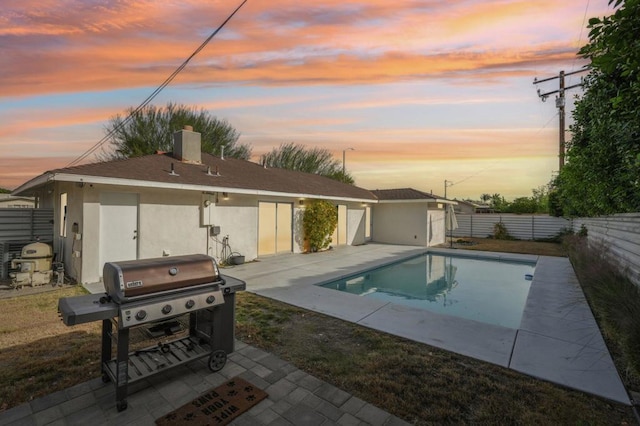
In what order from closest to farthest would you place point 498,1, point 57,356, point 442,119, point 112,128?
point 57,356
point 498,1
point 442,119
point 112,128

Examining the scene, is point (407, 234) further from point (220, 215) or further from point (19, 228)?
point (19, 228)

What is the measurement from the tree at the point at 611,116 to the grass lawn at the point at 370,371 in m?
2.49

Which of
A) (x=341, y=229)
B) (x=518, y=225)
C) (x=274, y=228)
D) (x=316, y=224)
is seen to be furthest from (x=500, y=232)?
(x=274, y=228)

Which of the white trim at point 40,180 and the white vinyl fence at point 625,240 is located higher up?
the white trim at point 40,180

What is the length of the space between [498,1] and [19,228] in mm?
13016

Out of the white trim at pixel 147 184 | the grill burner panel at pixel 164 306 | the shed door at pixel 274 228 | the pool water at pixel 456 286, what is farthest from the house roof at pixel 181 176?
the grill burner panel at pixel 164 306

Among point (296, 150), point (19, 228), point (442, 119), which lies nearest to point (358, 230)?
point (442, 119)

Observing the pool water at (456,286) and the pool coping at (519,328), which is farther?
the pool water at (456,286)

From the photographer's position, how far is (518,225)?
19656 millimetres

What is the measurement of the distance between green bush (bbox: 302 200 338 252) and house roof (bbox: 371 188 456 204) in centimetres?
540

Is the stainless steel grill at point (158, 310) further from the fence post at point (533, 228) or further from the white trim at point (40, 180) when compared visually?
the fence post at point (533, 228)

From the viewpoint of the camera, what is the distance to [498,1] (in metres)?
4.88

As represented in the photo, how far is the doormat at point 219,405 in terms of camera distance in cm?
277

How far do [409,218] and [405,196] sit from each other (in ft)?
4.52
